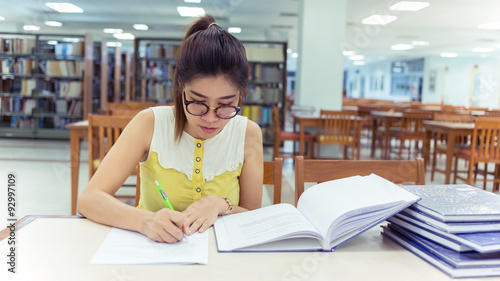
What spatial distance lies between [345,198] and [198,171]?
0.48m

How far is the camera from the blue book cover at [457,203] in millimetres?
Result: 795

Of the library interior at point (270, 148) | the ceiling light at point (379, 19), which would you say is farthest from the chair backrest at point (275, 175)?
the ceiling light at point (379, 19)

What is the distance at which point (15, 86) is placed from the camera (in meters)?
7.59

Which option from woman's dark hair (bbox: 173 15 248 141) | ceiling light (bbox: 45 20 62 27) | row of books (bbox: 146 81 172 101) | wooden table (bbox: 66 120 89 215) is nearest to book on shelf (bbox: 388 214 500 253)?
woman's dark hair (bbox: 173 15 248 141)

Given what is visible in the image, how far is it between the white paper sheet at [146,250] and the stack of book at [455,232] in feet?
1.42

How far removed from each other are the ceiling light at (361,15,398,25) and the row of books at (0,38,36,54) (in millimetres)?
6720

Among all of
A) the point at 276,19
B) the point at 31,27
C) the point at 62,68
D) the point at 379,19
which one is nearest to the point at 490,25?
the point at 379,19

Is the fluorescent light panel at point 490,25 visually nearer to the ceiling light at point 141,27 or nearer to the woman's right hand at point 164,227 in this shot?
the ceiling light at point 141,27

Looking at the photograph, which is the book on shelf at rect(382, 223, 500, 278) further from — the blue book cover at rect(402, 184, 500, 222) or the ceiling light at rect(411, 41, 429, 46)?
the ceiling light at rect(411, 41, 429, 46)

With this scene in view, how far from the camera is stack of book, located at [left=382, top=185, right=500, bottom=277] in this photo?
2.47 ft

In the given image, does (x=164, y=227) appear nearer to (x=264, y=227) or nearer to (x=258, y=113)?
(x=264, y=227)

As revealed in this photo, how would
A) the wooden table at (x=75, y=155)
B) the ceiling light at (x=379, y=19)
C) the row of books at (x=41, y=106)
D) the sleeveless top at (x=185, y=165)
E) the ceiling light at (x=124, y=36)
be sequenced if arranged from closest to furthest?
1. the sleeveless top at (x=185, y=165)
2. the wooden table at (x=75, y=155)
3. the row of books at (x=41, y=106)
4. the ceiling light at (x=379, y=19)
5. the ceiling light at (x=124, y=36)

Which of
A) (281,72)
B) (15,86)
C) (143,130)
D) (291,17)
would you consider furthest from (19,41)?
(143,130)

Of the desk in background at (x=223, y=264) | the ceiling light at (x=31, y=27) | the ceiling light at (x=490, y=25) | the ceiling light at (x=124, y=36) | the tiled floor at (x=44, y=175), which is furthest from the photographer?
the ceiling light at (x=124, y=36)
